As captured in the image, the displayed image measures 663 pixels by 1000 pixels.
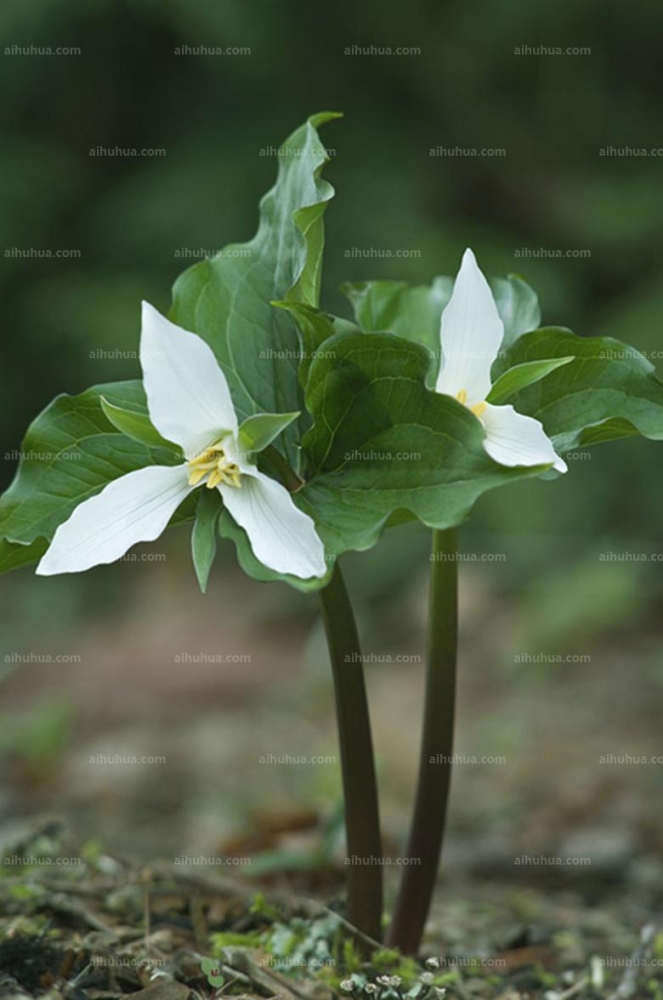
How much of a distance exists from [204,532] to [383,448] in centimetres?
28

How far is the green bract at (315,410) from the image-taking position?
1487 millimetres

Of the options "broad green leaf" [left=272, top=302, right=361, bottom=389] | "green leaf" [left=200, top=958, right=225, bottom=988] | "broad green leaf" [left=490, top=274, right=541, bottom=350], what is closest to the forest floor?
"green leaf" [left=200, top=958, right=225, bottom=988]

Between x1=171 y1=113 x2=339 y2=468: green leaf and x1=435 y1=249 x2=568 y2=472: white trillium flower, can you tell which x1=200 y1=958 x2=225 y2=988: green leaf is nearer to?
x1=171 y1=113 x2=339 y2=468: green leaf

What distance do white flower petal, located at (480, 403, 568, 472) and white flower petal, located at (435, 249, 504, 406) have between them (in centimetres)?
7

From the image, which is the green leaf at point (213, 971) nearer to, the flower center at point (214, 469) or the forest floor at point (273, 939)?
the forest floor at point (273, 939)

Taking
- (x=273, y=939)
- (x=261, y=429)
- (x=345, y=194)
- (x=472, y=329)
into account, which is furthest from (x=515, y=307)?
(x=345, y=194)

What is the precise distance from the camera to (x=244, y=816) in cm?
323

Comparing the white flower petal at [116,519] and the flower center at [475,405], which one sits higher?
the flower center at [475,405]

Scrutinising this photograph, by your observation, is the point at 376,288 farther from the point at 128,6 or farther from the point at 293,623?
the point at 128,6

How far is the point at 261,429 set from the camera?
150cm

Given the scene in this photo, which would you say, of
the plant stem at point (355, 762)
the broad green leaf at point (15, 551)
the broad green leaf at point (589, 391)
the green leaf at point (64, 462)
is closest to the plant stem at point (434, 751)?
the plant stem at point (355, 762)

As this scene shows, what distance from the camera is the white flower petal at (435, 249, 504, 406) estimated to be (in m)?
1.59

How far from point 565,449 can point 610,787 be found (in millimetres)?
2155

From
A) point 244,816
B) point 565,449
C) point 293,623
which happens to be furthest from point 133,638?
point 565,449
